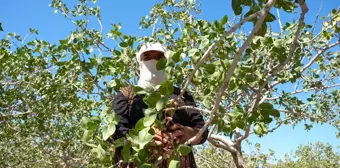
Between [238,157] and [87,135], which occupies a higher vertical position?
[238,157]

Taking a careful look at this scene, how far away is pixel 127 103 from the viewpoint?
2.14 m

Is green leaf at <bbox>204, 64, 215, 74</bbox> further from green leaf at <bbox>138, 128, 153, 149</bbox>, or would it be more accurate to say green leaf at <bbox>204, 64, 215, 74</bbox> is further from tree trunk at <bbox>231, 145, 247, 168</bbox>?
tree trunk at <bbox>231, 145, 247, 168</bbox>

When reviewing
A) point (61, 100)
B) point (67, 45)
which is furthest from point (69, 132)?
point (67, 45)

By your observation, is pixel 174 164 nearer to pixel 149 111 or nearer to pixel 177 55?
pixel 149 111

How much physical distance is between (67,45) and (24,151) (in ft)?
30.6

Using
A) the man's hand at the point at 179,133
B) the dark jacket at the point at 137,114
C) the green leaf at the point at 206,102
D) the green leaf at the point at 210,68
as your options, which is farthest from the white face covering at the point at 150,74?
the green leaf at the point at 210,68

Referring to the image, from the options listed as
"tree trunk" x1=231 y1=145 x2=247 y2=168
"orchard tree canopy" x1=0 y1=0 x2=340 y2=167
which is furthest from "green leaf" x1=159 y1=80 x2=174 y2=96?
"tree trunk" x1=231 y1=145 x2=247 y2=168

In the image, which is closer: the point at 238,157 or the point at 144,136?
the point at 144,136

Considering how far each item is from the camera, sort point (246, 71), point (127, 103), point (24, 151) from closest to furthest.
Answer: point (246, 71) < point (127, 103) < point (24, 151)

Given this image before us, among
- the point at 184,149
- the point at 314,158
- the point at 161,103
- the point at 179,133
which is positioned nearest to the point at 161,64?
the point at 161,103

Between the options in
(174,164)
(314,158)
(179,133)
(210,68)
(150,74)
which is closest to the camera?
(174,164)

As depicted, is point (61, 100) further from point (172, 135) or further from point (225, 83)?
point (225, 83)

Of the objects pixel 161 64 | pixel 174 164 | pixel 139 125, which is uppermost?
pixel 161 64

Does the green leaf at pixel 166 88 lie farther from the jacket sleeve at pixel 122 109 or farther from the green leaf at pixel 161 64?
the jacket sleeve at pixel 122 109
